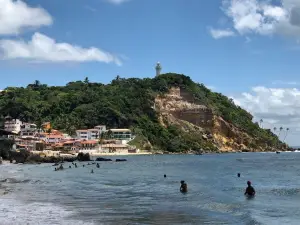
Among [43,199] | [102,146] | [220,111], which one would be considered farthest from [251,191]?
[220,111]

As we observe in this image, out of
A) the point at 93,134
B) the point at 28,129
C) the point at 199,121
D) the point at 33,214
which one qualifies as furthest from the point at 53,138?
the point at 33,214

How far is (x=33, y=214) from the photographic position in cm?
2478

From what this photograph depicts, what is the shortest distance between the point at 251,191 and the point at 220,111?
161 meters

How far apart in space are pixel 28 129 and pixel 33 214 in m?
142

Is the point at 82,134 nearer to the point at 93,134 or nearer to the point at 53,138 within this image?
the point at 93,134

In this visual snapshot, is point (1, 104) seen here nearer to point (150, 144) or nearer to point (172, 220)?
point (150, 144)

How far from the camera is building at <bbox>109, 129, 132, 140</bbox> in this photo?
546ft

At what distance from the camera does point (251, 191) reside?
35438 mm

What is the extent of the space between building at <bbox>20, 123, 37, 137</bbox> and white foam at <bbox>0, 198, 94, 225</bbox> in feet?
432

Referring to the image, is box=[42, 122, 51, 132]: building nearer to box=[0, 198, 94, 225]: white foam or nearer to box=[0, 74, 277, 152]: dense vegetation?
box=[0, 74, 277, 152]: dense vegetation

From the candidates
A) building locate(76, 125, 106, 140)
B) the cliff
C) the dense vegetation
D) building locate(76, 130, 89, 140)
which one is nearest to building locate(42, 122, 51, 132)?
the dense vegetation

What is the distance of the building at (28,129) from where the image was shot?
6255 inches

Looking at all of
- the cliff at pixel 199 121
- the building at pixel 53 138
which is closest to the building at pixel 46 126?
the building at pixel 53 138

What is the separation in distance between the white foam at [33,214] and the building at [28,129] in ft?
432
